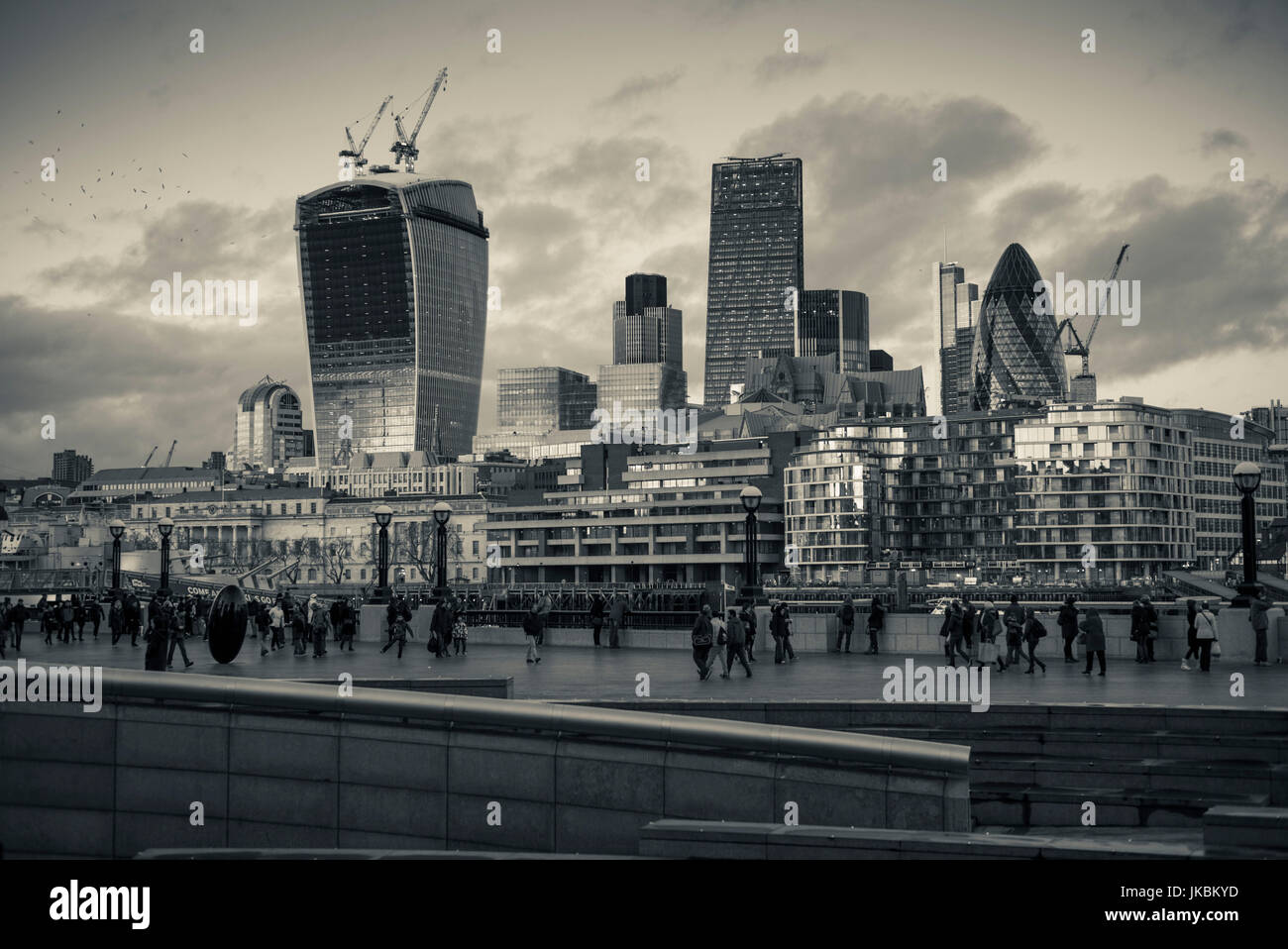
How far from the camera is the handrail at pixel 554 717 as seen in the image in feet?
50.9

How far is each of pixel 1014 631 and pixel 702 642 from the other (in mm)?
6805

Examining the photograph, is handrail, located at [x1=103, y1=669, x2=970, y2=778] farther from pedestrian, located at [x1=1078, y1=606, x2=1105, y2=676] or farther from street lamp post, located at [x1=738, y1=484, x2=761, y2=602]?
street lamp post, located at [x1=738, y1=484, x2=761, y2=602]

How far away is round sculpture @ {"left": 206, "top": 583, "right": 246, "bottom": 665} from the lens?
32219mm

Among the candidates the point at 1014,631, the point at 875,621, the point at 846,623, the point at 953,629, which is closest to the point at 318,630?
the point at 846,623

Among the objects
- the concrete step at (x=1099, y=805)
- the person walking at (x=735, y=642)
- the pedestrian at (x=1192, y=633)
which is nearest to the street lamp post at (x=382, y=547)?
the person walking at (x=735, y=642)

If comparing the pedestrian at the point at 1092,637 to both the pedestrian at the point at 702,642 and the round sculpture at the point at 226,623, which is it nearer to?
the pedestrian at the point at 702,642

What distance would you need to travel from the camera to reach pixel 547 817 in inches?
636

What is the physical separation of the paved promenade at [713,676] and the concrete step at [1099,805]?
3516 mm

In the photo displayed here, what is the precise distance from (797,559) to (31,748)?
520ft

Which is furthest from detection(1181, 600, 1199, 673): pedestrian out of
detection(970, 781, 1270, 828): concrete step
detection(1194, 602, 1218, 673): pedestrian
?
detection(970, 781, 1270, 828): concrete step

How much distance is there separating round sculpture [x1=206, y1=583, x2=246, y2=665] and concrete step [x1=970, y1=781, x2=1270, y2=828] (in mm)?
19271

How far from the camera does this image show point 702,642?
27.9m

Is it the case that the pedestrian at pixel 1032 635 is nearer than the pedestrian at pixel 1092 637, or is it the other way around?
the pedestrian at pixel 1092 637
